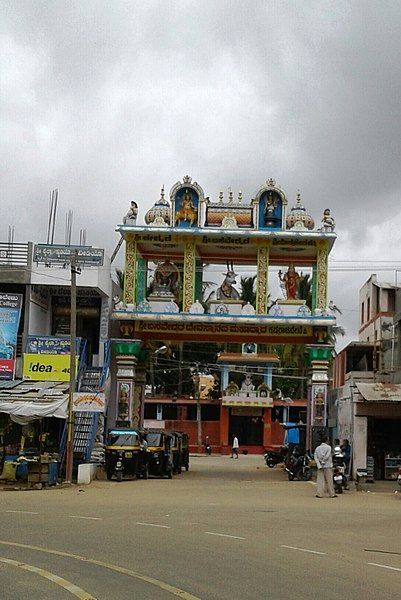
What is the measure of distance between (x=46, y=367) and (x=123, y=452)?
567 cm

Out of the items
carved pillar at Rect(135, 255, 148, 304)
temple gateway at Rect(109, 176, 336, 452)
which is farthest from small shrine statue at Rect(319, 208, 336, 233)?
carved pillar at Rect(135, 255, 148, 304)

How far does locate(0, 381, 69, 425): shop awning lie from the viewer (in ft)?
94.1

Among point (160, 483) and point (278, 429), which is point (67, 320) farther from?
point (278, 429)

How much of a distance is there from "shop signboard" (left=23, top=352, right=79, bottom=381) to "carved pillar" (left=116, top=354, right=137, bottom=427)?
2816 millimetres

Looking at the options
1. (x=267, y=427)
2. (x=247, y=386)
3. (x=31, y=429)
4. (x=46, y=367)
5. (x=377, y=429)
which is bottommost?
(x=31, y=429)

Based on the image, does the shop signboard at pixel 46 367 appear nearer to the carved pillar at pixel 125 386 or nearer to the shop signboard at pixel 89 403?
the carved pillar at pixel 125 386

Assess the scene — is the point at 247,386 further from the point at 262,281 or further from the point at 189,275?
the point at 189,275

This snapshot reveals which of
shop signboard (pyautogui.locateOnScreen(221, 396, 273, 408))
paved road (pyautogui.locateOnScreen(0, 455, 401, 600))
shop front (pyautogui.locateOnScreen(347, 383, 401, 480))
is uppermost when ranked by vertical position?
shop signboard (pyautogui.locateOnScreen(221, 396, 273, 408))

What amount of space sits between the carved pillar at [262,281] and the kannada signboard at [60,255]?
254 inches

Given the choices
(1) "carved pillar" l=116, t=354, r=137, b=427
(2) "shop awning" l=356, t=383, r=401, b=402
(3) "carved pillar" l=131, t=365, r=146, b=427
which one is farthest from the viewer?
(3) "carved pillar" l=131, t=365, r=146, b=427

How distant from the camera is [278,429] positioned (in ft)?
215

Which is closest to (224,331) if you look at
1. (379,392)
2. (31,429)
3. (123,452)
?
(123,452)

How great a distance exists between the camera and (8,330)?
35.2 metres

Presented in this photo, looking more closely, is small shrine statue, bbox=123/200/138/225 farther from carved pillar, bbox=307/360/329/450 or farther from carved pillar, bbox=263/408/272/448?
carved pillar, bbox=263/408/272/448
